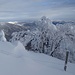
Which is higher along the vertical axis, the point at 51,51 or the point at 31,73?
the point at 31,73

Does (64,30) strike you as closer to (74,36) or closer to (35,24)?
(74,36)

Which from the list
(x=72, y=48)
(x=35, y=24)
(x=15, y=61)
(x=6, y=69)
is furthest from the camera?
(x=35, y=24)

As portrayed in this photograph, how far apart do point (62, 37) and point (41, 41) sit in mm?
2756

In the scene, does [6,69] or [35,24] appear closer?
[6,69]

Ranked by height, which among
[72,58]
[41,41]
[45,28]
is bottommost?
[72,58]

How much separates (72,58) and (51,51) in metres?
2.87

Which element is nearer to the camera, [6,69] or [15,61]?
[6,69]

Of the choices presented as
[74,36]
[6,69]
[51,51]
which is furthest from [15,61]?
[74,36]

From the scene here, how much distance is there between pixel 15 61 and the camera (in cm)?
595

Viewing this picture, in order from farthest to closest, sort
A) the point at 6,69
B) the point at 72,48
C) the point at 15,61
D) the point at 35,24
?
the point at 35,24 → the point at 72,48 → the point at 15,61 → the point at 6,69

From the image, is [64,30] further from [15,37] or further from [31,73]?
[31,73]

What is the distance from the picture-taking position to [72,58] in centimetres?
2480

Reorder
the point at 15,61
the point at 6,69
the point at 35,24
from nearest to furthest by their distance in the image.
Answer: the point at 6,69
the point at 15,61
the point at 35,24

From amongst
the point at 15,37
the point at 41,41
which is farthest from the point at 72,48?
the point at 15,37
